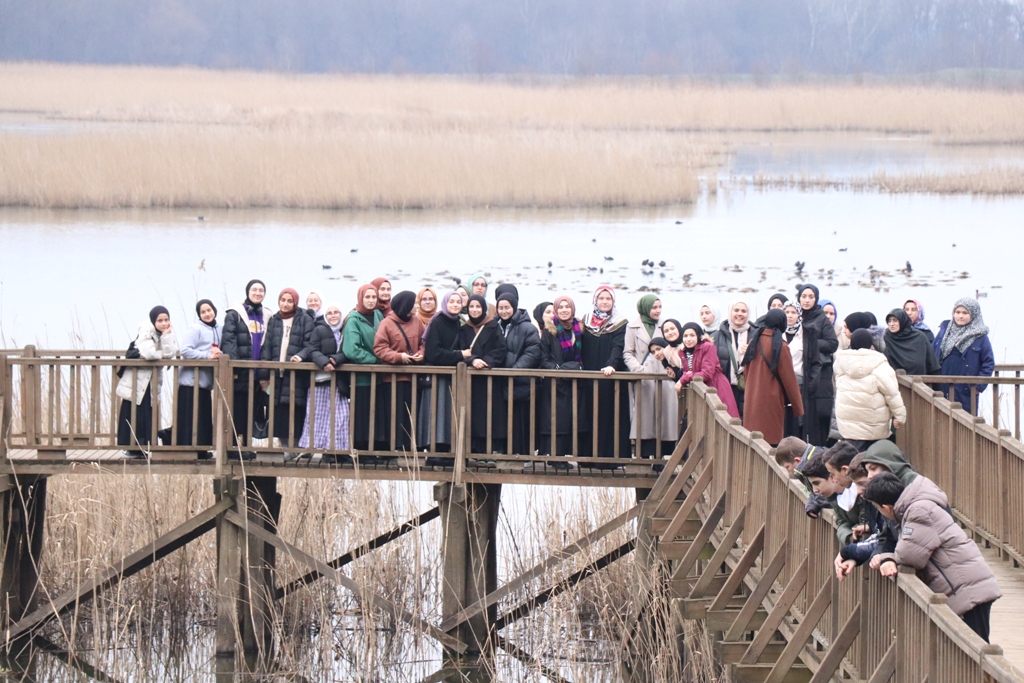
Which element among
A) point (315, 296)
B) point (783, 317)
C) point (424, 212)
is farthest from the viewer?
point (424, 212)

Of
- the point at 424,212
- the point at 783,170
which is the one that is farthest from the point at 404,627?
the point at 783,170

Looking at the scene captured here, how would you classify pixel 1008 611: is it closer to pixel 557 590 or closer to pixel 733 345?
pixel 733 345

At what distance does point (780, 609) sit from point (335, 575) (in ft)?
18.7

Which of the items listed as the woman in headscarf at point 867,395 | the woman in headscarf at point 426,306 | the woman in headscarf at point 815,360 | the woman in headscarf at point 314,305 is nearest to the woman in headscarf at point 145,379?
the woman in headscarf at point 314,305

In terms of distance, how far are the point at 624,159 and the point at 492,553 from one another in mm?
27851

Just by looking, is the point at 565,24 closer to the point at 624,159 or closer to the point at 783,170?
the point at 783,170

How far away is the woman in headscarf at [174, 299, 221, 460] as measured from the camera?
37.7 feet

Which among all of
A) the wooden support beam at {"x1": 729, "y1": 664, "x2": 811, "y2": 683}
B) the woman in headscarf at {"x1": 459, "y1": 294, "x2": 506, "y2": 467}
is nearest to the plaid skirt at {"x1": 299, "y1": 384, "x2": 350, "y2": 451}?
the woman in headscarf at {"x1": 459, "y1": 294, "x2": 506, "y2": 467}

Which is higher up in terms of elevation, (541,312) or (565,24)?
(565,24)

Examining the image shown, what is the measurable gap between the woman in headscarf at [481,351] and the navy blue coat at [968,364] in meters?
3.38

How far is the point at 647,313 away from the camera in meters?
11.2

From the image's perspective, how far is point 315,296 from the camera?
37.7 feet

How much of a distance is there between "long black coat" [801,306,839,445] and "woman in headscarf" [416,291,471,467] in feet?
8.25

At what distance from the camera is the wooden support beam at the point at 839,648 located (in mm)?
6547
